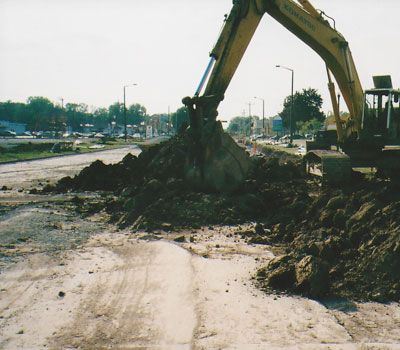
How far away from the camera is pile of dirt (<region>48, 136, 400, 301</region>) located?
7207 mm

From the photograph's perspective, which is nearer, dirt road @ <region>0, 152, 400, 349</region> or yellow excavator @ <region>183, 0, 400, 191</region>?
dirt road @ <region>0, 152, 400, 349</region>

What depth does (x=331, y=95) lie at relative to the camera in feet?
53.2

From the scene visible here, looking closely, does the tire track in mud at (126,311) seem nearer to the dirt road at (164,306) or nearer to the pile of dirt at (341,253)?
the dirt road at (164,306)

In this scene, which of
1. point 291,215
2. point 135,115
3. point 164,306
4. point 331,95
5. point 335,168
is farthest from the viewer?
point 135,115

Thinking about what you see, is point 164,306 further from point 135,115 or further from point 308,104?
point 135,115

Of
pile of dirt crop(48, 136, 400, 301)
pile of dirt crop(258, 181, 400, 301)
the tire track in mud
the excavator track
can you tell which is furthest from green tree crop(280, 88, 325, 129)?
the tire track in mud

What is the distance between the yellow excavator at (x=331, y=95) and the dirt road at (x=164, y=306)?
420cm

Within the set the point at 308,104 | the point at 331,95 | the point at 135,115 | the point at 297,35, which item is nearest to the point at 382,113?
the point at 331,95

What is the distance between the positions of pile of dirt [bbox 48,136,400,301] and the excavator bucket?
0.36m

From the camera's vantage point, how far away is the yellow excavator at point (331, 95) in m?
13.4

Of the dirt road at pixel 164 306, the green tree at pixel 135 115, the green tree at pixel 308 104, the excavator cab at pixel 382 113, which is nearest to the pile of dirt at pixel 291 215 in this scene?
the dirt road at pixel 164 306

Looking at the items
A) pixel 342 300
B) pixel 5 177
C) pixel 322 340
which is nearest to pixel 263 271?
pixel 342 300

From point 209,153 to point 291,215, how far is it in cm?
306

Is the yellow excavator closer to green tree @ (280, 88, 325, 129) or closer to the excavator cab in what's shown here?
the excavator cab
